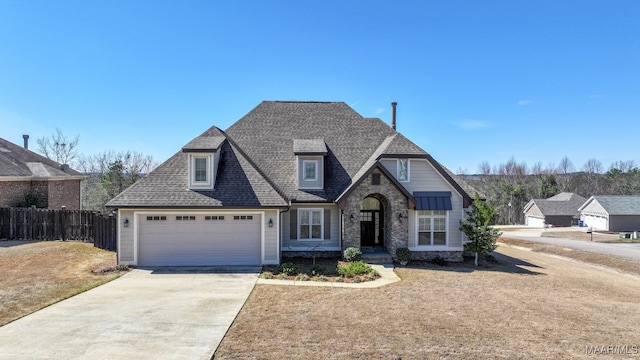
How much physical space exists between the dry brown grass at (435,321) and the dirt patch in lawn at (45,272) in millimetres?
5978

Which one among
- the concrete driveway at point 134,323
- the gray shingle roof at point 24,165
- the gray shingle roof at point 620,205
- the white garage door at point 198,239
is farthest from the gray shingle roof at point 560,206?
the gray shingle roof at point 24,165

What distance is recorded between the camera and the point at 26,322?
27.1ft

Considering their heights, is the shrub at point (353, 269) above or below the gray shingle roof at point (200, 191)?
below

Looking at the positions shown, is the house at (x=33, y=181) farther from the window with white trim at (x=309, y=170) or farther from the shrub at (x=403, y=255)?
the shrub at (x=403, y=255)

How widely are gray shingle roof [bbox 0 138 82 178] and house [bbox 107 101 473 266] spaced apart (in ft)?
54.0

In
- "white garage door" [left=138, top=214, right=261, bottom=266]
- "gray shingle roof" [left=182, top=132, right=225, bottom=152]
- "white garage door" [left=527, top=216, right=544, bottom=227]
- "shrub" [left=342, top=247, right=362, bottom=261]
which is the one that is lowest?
"white garage door" [left=527, top=216, right=544, bottom=227]

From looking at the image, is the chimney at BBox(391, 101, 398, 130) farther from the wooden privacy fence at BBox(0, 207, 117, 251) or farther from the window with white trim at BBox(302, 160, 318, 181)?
the wooden privacy fence at BBox(0, 207, 117, 251)

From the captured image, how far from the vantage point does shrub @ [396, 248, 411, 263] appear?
16.0m

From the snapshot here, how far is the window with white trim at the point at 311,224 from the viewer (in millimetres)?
17250

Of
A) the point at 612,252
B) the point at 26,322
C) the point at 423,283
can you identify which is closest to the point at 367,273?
the point at 423,283

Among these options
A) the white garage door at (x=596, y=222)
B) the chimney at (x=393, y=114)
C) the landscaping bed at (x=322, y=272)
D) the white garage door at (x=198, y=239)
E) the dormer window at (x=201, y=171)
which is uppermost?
the chimney at (x=393, y=114)

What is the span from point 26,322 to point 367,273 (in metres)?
10.6

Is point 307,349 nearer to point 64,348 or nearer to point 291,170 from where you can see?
point 64,348

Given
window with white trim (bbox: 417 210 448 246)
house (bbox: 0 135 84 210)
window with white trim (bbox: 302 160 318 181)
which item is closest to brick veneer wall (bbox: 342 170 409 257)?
window with white trim (bbox: 417 210 448 246)
